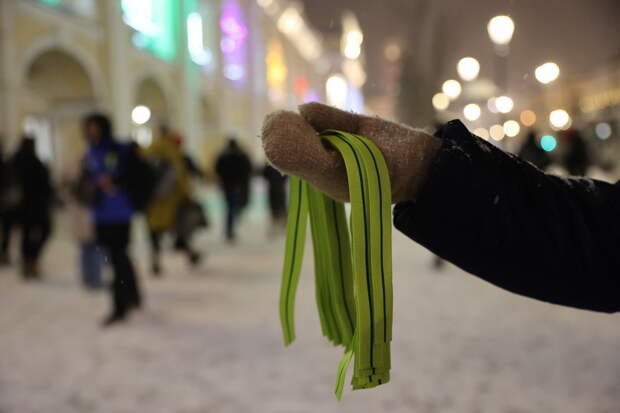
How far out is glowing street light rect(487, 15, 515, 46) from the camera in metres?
1.37

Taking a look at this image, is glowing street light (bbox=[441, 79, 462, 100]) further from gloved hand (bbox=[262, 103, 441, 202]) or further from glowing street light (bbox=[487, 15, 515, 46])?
gloved hand (bbox=[262, 103, 441, 202])

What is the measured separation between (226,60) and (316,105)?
2027cm

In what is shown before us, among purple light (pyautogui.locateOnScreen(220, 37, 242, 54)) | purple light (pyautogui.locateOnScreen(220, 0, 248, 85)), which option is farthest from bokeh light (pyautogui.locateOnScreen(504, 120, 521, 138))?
purple light (pyautogui.locateOnScreen(220, 37, 242, 54))

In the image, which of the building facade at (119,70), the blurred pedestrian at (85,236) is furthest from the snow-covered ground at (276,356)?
the building facade at (119,70)

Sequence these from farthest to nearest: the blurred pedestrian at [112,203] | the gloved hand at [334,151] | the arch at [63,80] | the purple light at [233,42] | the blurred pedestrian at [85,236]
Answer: the purple light at [233,42] < the arch at [63,80] < the blurred pedestrian at [85,236] < the blurred pedestrian at [112,203] < the gloved hand at [334,151]

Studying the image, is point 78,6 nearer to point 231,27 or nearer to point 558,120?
point 231,27

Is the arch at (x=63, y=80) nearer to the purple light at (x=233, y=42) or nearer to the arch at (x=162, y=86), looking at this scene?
the arch at (x=162, y=86)

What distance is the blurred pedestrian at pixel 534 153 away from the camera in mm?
1541

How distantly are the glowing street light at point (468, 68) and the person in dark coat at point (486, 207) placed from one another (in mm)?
716

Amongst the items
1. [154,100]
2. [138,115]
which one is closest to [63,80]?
[138,115]

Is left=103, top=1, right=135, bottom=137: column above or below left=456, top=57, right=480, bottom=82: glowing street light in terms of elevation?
above

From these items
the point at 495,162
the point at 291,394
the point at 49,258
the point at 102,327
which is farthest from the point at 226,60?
the point at 495,162

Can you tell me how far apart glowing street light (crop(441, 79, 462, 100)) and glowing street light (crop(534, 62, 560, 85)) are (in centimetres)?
24

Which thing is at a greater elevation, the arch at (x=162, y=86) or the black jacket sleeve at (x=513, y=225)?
the arch at (x=162, y=86)
